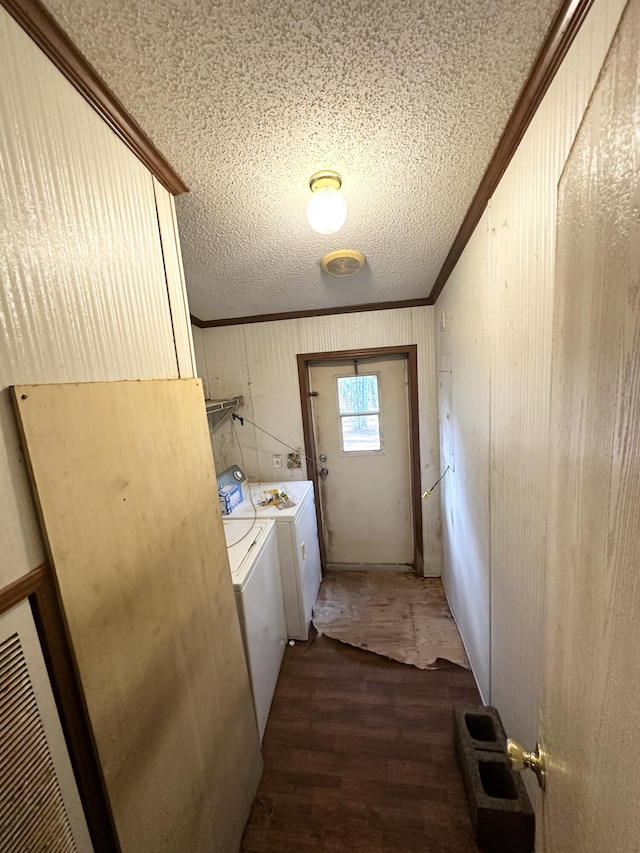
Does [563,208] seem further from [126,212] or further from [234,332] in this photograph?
[234,332]

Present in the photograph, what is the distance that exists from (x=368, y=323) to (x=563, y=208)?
204 centimetres

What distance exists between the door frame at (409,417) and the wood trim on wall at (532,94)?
1.22 m

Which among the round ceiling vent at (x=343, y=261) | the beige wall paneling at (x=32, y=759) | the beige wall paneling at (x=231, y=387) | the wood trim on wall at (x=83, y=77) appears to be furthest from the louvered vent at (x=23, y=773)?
the beige wall paneling at (x=231, y=387)

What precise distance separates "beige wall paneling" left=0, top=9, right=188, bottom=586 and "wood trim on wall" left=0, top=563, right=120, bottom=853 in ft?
0.14

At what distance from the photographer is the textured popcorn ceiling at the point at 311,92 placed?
60 centimetres

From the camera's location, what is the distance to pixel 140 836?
697 mm

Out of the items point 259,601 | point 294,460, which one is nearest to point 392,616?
point 259,601

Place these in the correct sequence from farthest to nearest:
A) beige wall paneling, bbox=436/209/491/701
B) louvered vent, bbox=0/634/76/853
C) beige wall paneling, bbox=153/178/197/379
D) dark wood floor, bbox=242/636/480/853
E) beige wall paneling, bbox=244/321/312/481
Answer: beige wall paneling, bbox=244/321/312/481 < beige wall paneling, bbox=436/209/491/701 < dark wood floor, bbox=242/636/480/853 < beige wall paneling, bbox=153/178/197/379 < louvered vent, bbox=0/634/76/853

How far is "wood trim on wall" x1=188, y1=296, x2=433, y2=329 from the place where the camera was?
2.43 m

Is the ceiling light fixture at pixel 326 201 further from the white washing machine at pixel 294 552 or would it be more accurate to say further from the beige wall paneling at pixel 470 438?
the white washing machine at pixel 294 552

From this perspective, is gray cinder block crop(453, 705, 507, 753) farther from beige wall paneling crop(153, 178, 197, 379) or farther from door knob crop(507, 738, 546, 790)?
beige wall paneling crop(153, 178, 197, 379)

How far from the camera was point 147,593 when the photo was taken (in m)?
0.78

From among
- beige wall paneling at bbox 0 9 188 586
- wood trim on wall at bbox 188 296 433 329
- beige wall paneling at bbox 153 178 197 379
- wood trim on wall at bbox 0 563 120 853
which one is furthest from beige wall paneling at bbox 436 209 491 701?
wood trim on wall at bbox 0 563 120 853

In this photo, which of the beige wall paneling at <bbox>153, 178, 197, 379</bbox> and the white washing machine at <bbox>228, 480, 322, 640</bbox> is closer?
the beige wall paneling at <bbox>153, 178, 197, 379</bbox>
